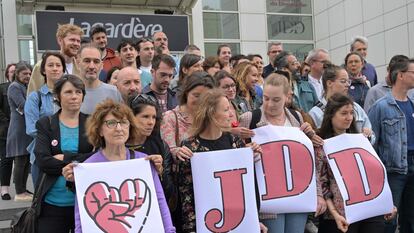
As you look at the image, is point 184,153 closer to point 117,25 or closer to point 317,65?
point 317,65

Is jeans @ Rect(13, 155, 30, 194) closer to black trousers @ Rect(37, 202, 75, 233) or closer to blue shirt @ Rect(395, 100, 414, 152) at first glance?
black trousers @ Rect(37, 202, 75, 233)

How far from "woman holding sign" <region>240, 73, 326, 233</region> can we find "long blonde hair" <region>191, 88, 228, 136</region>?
1.72ft

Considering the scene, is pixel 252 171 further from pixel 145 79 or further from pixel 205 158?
pixel 145 79

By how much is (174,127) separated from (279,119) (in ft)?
2.92

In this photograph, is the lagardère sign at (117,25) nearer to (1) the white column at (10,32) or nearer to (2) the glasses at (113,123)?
(1) the white column at (10,32)

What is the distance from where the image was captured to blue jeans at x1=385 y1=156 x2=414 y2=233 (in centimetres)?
465

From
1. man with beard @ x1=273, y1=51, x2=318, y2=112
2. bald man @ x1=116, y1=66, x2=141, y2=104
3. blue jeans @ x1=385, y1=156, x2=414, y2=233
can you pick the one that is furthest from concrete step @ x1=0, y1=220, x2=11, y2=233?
blue jeans @ x1=385, y1=156, x2=414, y2=233

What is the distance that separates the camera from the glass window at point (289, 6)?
1714cm

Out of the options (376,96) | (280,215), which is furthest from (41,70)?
(376,96)

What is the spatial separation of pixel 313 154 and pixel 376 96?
76.5 inches

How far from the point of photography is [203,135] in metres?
3.41

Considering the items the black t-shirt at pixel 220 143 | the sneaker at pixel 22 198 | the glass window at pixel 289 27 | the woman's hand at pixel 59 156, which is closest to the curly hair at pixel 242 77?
the black t-shirt at pixel 220 143

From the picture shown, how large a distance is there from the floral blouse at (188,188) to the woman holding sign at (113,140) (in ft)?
0.90

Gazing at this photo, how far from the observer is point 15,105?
595 cm
